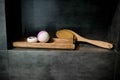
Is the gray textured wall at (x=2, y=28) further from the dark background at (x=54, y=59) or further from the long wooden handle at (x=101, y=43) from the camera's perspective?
the long wooden handle at (x=101, y=43)

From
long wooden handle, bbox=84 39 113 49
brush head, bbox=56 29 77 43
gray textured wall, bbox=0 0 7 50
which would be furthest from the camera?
brush head, bbox=56 29 77 43

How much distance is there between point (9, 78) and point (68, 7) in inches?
24.2

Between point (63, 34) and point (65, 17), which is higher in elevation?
point (65, 17)

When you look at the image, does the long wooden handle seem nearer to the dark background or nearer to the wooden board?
the dark background

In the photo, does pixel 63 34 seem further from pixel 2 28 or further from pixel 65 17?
pixel 2 28

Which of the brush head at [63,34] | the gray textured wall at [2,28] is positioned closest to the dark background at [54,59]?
the gray textured wall at [2,28]

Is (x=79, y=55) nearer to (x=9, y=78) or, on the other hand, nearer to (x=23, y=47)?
(x=23, y=47)

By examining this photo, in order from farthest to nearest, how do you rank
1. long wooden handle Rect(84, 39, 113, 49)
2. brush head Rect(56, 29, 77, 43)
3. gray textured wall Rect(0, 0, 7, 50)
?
brush head Rect(56, 29, 77, 43) → long wooden handle Rect(84, 39, 113, 49) → gray textured wall Rect(0, 0, 7, 50)

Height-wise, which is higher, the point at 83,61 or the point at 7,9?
the point at 7,9

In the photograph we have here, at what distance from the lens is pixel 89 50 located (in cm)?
116

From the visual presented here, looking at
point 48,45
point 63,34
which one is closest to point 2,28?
point 48,45

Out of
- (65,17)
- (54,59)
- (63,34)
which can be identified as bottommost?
(54,59)

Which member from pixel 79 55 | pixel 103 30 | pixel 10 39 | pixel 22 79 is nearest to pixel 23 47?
pixel 10 39

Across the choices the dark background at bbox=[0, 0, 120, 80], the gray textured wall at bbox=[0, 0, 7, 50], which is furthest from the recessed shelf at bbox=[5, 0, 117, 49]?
the gray textured wall at bbox=[0, 0, 7, 50]
